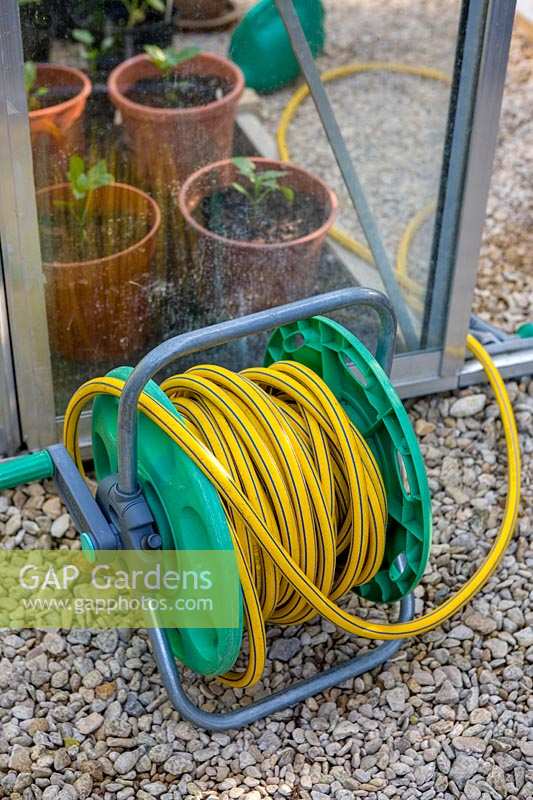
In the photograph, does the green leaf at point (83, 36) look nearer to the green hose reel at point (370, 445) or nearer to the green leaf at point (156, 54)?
the green leaf at point (156, 54)

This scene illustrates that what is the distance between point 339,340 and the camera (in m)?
2.53

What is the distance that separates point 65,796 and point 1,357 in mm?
1092

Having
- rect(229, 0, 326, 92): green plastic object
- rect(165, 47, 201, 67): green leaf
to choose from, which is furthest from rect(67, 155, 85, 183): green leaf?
rect(229, 0, 326, 92): green plastic object

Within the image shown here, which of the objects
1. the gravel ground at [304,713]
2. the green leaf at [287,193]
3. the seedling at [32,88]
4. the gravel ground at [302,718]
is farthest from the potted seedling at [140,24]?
the gravel ground at [302,718]

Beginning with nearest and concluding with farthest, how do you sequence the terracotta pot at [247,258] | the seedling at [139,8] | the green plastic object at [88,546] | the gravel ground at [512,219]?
the green plastic object at [88,546] < the seedling at [139,8] < the terracotta pot at [247,258] < the gravel ground at [512,219]

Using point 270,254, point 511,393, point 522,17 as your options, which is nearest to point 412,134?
point 270,254

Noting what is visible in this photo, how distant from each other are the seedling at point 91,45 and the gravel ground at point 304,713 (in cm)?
81

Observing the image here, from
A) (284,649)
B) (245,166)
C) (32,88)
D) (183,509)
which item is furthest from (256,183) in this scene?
(284,649)

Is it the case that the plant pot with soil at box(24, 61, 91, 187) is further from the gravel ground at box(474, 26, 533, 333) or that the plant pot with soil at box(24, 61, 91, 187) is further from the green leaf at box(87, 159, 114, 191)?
the gravel ground at box(474, 26, 533, 333)

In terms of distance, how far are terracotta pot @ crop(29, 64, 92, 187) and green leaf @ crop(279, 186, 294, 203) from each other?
0.62m

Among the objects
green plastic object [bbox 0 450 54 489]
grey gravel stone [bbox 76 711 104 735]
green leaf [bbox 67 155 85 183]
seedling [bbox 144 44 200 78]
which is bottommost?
grey gravel stone [bbox 76 711 104 735]

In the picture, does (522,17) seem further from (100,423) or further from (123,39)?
(100,423)

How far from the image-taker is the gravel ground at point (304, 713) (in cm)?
245

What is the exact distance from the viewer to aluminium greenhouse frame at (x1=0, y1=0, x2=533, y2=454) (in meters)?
2.62
